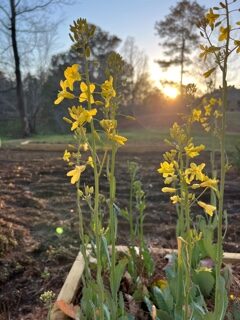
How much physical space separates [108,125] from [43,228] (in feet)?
7.82

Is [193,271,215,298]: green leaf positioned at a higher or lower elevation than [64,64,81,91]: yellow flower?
lower

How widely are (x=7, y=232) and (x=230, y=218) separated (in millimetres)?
1891

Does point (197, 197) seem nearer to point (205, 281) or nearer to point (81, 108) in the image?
point (81, 108)

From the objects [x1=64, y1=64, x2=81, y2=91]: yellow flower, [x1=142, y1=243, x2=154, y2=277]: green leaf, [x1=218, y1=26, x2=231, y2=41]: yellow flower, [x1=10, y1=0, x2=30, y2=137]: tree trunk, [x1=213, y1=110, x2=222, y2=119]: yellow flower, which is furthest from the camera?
[x1=10, y1=0, x2=30, y2=137]: tree trunk

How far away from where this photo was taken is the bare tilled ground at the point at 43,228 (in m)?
2.35

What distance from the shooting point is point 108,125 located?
3.55 feet

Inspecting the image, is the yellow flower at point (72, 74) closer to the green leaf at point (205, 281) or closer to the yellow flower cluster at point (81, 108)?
the yellow flower cluster at point (81, 108)

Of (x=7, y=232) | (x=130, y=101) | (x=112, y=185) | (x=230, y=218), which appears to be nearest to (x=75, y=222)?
(x=7, y=232)

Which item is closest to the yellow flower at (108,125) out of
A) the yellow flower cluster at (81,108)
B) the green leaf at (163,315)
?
the yellow flower cluster at (81,108)

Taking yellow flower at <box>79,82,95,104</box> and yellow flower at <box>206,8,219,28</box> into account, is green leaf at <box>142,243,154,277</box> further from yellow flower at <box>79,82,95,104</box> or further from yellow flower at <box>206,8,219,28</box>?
yellow flower at <box>206,8,219,28</box>

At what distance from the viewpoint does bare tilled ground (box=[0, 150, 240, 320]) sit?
92.6 inches

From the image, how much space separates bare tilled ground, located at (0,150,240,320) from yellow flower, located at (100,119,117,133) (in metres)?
1.25

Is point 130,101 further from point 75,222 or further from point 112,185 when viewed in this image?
point 112,185

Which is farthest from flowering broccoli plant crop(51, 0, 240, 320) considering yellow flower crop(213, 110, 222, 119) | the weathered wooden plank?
yellow flower crop(213, 110, 222, 119)
